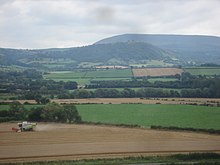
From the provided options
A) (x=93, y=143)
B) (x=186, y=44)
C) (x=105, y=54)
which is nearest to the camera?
(x=93, y=143)

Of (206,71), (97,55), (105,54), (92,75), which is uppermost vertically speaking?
(105,54)

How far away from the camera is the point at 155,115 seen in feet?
90.3

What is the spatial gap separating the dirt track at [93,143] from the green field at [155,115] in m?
2.41

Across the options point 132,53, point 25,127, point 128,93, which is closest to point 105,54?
point 132,53

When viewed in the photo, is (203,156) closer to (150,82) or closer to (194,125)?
(194,125)

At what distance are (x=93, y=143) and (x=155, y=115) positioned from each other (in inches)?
379

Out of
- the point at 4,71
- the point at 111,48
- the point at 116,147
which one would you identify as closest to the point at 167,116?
the point at 116,147

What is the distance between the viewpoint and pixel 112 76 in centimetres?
4744

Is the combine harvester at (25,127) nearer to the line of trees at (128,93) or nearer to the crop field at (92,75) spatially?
the line of trees at (128,93)

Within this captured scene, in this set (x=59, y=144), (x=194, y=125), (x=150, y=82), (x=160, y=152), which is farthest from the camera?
(x=150, y=82)

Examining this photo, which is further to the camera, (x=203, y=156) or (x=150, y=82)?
(x=150, y=82)

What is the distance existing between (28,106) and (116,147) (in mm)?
13193

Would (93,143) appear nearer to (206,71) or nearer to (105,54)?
(206,71)

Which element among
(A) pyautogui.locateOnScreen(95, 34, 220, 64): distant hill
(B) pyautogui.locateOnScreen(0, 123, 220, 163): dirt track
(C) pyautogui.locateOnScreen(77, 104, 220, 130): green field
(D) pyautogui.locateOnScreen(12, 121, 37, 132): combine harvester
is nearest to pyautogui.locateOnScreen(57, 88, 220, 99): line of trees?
(C) pyautogui.locateOnScreen(77, 104, 220, 130): green field
